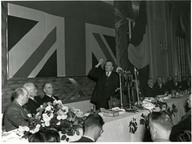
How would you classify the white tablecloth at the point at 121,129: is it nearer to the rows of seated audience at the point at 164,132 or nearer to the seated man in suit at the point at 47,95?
the rows of seated audience at the point at 164,132

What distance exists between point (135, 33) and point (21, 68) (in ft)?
14.6

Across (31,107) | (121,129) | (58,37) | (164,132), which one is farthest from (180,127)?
(58,37)

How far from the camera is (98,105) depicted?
6.04 meters

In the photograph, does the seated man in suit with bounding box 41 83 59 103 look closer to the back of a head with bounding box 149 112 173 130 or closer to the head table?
the head table

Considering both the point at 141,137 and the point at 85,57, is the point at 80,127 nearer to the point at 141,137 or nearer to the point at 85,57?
the point at 141,137

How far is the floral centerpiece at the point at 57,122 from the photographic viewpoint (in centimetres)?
223

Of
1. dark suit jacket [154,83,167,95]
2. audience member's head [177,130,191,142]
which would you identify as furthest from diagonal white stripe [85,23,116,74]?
audience member's head [177,130,191,142]

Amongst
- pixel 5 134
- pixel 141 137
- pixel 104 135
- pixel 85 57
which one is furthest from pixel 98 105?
pixel 5 134

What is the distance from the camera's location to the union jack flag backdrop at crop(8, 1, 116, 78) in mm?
4703

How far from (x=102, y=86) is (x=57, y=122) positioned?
3609 millimetres

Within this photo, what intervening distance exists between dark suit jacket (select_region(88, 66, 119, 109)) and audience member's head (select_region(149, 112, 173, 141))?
135 inches

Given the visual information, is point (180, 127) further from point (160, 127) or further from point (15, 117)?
point (15, 117)

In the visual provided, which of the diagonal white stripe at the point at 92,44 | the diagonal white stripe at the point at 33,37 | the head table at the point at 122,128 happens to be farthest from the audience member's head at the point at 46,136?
the diagonal white stripe at the point at 92,44

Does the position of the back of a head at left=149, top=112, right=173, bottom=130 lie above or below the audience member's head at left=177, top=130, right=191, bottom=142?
above
